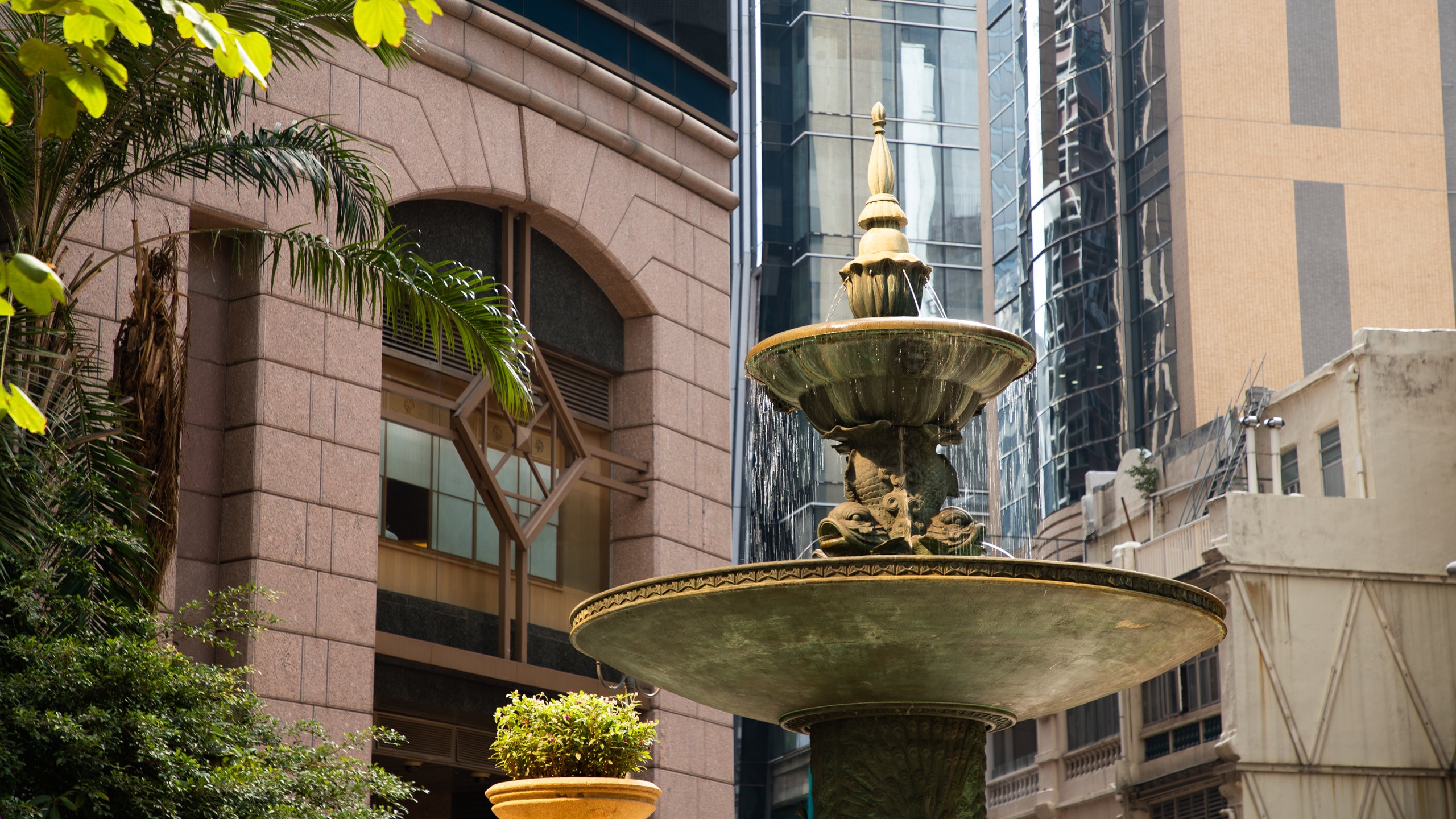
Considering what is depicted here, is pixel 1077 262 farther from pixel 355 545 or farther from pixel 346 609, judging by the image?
pixel 346 609

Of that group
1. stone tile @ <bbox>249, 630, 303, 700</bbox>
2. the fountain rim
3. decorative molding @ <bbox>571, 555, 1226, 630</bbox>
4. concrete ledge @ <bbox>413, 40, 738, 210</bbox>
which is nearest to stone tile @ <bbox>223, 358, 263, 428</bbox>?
stone tile @ <bbox>249, 630, 303, 700</bbox>

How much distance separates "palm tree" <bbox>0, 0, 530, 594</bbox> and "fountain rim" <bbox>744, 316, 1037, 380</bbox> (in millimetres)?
3957

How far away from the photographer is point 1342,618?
33.3m

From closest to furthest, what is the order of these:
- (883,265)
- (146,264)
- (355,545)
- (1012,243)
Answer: (883,265) → (146,264) → (355,545) → (1012,243)

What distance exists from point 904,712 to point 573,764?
421 cm

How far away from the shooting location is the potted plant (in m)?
12.6

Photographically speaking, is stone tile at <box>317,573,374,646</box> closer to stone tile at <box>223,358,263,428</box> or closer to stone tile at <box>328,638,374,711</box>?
stone tile at <box>328,638,374,711</box>

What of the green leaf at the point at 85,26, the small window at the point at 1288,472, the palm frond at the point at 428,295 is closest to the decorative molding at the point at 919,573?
the green leaf at the point at 85,26

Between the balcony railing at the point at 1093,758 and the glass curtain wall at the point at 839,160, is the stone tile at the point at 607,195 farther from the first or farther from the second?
the glass curtain wall at the point at 839,160

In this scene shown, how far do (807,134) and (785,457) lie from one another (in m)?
10.4

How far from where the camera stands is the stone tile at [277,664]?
16547 millimetres

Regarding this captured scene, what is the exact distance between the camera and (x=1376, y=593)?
110 ft

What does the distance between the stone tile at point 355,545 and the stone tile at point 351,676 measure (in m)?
0.47

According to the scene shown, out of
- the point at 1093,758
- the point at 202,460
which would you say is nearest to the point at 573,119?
the point at 202,460
